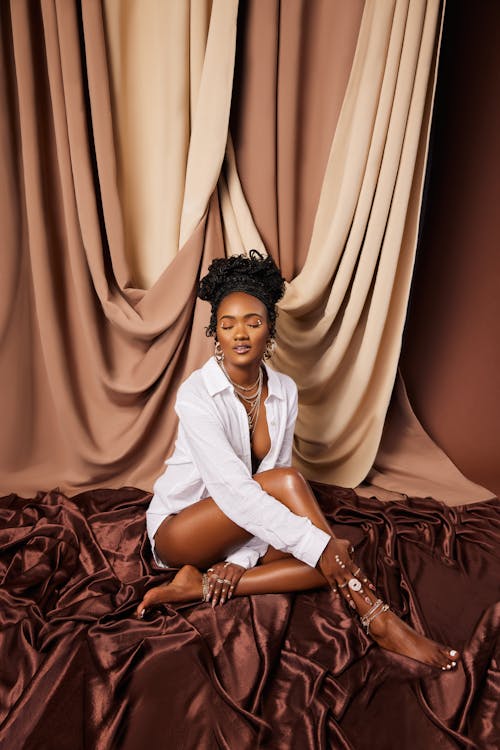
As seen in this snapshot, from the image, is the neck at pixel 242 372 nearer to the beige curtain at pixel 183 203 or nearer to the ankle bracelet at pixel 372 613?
the beige curtain at pixel 183 203

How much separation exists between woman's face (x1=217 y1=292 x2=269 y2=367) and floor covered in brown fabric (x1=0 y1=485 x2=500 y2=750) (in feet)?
2.23

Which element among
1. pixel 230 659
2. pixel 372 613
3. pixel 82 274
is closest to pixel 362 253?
pixel 82 274

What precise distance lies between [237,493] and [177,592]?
33 cm

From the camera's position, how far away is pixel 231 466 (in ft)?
5.30

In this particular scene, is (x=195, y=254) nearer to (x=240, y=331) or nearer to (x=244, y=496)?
(x=240, y=331)

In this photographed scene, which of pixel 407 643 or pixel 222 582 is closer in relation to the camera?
pixel 407 643

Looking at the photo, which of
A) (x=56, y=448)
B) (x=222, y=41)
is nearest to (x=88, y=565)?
(x=56, y=448)

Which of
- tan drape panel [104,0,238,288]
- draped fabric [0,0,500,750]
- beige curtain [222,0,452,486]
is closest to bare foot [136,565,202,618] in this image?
draped fabric [0,0,500,750]

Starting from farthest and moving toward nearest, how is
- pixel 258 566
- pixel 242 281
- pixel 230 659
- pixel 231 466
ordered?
pixel 242 281 < pixel 258 566 < pixel 231 466 < pixel 230 659

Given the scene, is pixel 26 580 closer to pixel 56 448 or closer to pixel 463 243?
pixel 56 448

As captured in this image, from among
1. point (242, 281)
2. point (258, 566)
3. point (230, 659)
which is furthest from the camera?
point (242, 281)

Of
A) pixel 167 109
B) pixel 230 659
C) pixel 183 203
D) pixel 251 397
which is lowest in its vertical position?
pixel 230 659

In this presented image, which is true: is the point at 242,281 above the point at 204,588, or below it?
above

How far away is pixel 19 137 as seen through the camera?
7.50 feet
